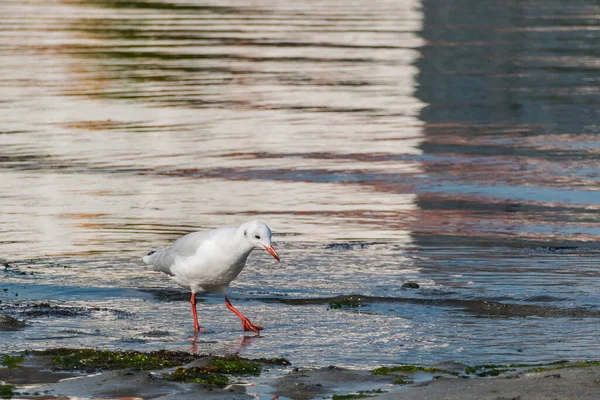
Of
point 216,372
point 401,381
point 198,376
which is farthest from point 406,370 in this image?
point 198,376

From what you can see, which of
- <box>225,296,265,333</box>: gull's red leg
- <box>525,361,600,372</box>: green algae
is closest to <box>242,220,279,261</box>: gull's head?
<box>225,296,265,333</box>: gull's red leg

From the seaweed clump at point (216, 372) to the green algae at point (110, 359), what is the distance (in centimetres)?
27

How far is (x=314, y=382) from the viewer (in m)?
7.38

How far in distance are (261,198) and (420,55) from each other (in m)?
14.5

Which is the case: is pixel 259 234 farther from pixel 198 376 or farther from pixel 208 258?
pixel 198 376

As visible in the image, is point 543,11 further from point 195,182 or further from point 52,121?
point 195,182

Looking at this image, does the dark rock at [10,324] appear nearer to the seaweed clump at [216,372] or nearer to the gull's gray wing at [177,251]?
the gull's gray wing at [177,251]

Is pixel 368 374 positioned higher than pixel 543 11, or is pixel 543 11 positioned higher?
pixel 543 11

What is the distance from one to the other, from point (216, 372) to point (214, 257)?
145 centimetres

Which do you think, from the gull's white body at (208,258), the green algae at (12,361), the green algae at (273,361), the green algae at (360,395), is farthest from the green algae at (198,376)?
the gull's white body at (208,258)

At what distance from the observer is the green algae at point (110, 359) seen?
25.7 ft

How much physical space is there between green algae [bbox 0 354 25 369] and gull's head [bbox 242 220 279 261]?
1.73 metres

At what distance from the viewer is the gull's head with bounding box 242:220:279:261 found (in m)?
8.59

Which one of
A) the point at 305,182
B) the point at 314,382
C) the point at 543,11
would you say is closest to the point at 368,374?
the point at 314,382
